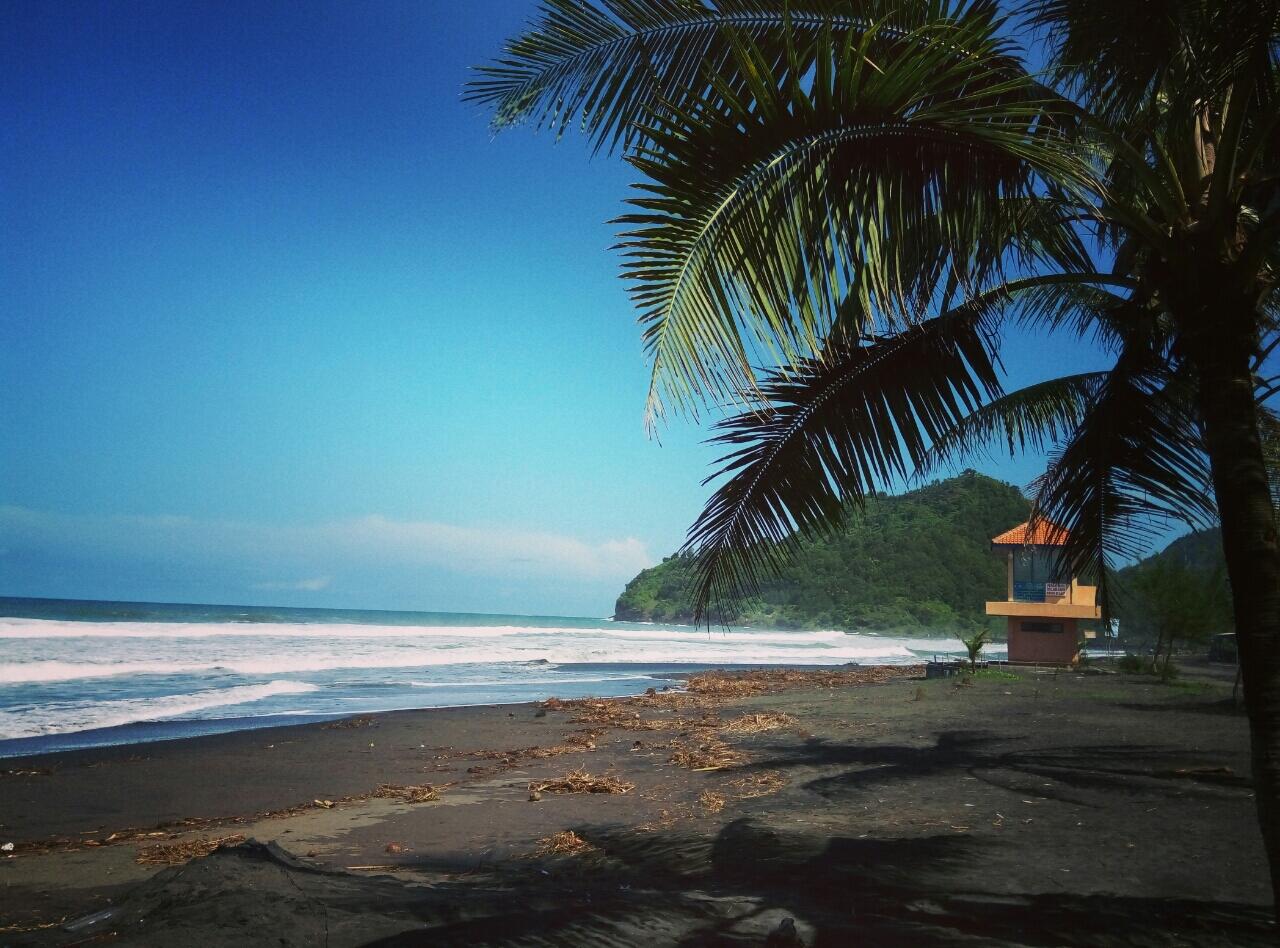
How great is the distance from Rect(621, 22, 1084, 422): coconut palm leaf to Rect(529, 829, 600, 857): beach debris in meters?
3.64

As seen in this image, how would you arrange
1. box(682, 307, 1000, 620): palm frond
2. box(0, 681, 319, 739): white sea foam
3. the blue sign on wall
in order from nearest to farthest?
box(682, 307, 1000, 620): palm frond
box(0, 681, 319, 739): white sea foam
the blue sign on wall

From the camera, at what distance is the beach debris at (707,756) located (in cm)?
865

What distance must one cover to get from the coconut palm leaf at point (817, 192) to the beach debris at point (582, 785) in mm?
5723

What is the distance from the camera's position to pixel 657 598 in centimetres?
10050

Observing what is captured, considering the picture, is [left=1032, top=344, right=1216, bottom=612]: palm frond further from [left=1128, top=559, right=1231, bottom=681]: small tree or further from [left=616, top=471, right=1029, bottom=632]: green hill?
[left=616, top=471, right=1029, bottom=632]: green hill

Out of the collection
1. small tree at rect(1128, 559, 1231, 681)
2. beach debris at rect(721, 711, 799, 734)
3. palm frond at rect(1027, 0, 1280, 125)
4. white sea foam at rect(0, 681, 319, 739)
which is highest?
palm frond at rect(1027, 0, 1280, 125)

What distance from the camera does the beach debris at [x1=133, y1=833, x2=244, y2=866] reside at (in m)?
5.61

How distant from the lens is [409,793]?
26.1ft

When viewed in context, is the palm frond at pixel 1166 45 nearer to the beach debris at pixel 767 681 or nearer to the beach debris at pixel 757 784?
the beach debris at pixel 757 784

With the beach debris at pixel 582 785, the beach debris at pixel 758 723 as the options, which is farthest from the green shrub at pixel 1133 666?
the beach debris at pixel 582 785

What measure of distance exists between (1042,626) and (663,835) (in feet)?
82.2

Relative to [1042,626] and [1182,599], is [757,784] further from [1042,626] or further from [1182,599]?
[1042,626]

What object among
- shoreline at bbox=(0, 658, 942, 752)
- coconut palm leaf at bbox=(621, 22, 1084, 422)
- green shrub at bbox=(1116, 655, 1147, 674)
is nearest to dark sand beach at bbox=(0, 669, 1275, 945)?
shoreline at bbox=(0, 658, 942, 752)

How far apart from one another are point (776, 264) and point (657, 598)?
98.8 metres
